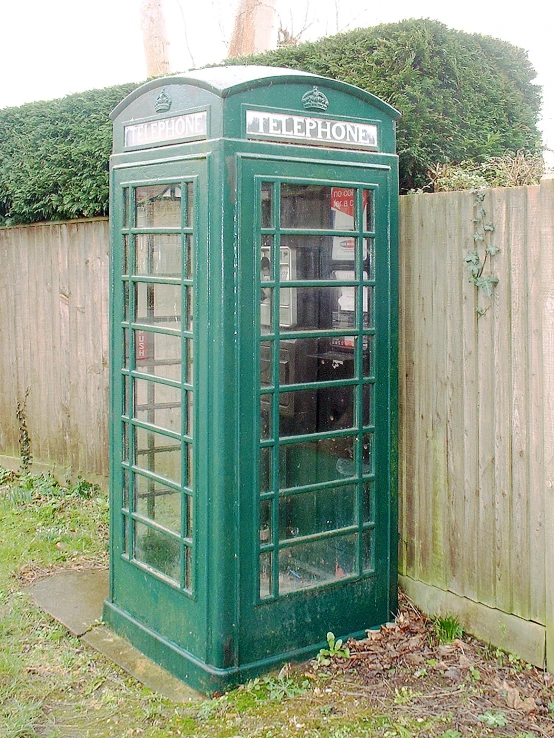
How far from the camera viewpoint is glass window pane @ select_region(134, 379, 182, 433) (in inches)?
166

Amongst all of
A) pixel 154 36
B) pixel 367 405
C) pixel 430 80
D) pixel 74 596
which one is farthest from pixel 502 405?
pixel 154 36

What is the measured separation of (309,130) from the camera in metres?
4.01

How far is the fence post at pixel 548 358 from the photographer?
3750 millimetres

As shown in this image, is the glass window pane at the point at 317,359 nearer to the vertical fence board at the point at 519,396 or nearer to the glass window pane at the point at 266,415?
the glass window pane at the point at 266,415

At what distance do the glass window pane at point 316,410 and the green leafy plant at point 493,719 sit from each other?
54.5 inches

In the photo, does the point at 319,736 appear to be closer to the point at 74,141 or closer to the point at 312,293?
the point at 312,293

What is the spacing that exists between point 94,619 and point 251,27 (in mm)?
7974

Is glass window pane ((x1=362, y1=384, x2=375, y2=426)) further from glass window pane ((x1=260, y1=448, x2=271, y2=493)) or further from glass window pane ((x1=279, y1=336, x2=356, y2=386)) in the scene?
glass window pane ((x1=260, y1=448, x2=271, y2=493))

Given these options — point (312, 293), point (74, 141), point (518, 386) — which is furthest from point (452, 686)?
point (74, 141)

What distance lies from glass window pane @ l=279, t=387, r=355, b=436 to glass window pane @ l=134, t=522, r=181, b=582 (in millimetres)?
766

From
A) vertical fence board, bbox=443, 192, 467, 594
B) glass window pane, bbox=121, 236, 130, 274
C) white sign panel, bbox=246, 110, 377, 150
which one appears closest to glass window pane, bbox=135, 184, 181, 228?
glass window pane, bbox=121, 236, 130, 274

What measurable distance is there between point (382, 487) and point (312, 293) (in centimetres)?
102

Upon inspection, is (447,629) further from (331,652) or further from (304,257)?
(304,257)

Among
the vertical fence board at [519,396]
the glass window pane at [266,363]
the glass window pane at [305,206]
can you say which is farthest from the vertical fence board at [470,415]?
the glass window pane at [266,363]
